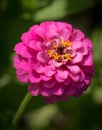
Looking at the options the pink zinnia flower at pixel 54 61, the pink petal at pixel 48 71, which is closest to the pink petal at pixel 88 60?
the pink zinnia flower at pixel 54 61

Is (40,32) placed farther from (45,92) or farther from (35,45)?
(45,92)

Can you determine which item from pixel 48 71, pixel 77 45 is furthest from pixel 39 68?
pixel 77 45

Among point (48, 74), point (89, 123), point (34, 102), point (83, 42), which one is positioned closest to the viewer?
point (48, 74)

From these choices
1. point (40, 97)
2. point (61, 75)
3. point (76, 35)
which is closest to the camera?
point (61, 75)

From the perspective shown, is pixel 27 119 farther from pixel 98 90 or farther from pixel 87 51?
pixel 87 51

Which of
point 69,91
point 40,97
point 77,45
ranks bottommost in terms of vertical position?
point 40,97

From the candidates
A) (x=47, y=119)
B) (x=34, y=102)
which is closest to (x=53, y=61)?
(x=34, y=102)
